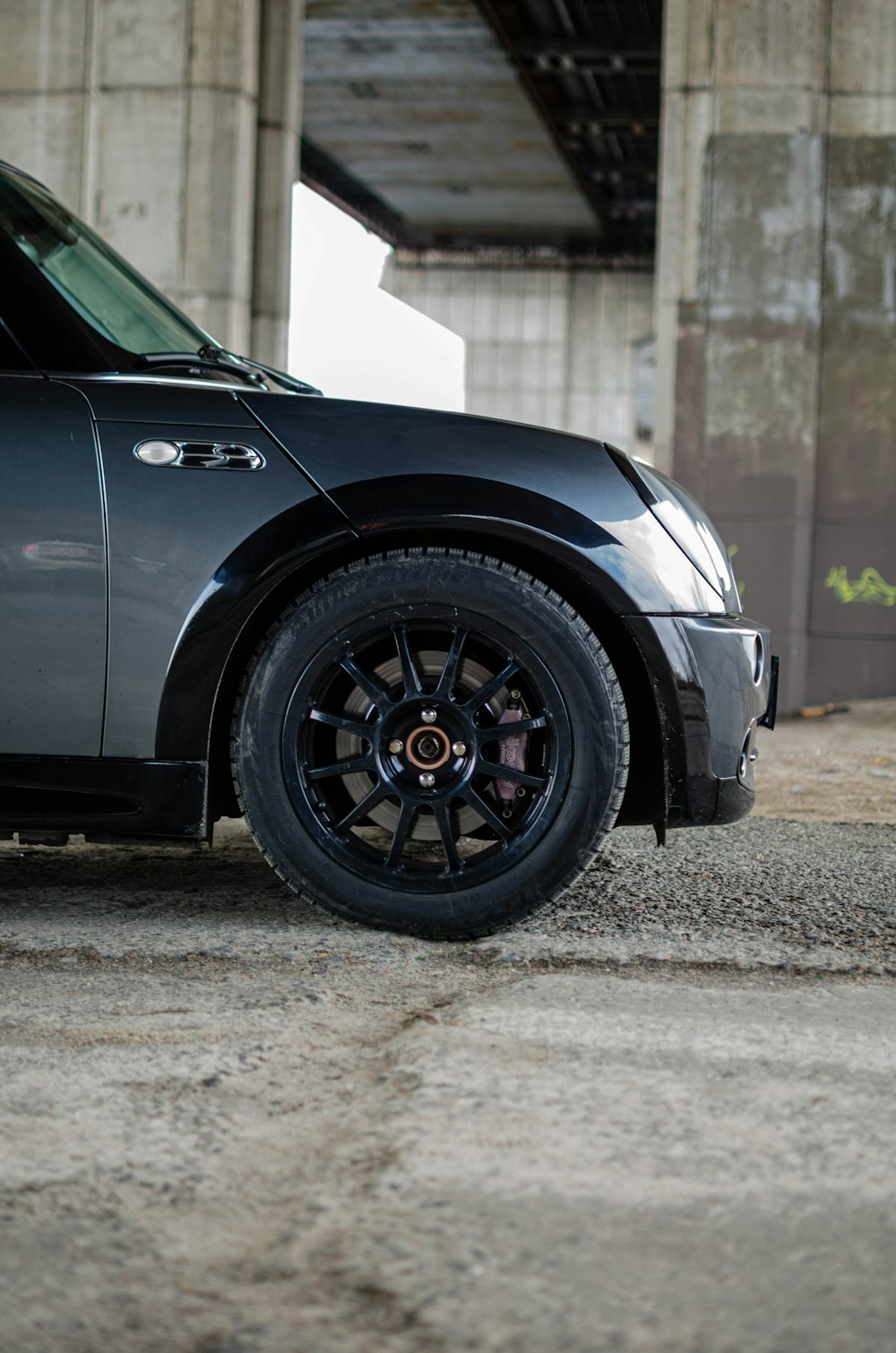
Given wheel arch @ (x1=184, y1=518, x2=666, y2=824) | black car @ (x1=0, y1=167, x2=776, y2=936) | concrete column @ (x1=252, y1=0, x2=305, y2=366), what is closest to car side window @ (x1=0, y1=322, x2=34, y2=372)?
black car @ (x1=0, y1=167, x2=776, y2=936)

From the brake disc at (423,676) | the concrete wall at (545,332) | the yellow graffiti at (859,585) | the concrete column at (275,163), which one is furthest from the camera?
the concrete wall at (545,332)

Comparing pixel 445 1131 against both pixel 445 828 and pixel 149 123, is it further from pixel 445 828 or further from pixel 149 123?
pixel 149 123

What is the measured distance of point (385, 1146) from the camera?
5.39 ft

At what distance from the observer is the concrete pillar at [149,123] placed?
977cm

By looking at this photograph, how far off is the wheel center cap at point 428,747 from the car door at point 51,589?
2.06ft

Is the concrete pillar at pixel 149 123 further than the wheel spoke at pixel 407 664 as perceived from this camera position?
Yes

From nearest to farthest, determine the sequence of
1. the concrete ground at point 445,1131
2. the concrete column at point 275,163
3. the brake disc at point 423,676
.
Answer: the concrete ground at point 445,1131 < the brake disc at point 423,676 < the concrete column at point 275,163

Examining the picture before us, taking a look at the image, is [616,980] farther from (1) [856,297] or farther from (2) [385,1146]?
(1) [856,297]

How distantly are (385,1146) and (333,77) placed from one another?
925 inches

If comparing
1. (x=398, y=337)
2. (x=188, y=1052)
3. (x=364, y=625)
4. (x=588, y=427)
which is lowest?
(x=188, y=1052)

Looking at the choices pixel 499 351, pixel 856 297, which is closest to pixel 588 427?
pixel 499 351

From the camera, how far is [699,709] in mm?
2707

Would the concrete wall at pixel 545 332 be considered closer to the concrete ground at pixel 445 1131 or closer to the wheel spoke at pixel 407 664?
the wheel spoke at pixel 407 664

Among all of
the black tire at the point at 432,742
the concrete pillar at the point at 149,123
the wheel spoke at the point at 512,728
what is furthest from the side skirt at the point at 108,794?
the concrete pillar at the point at 149,123
